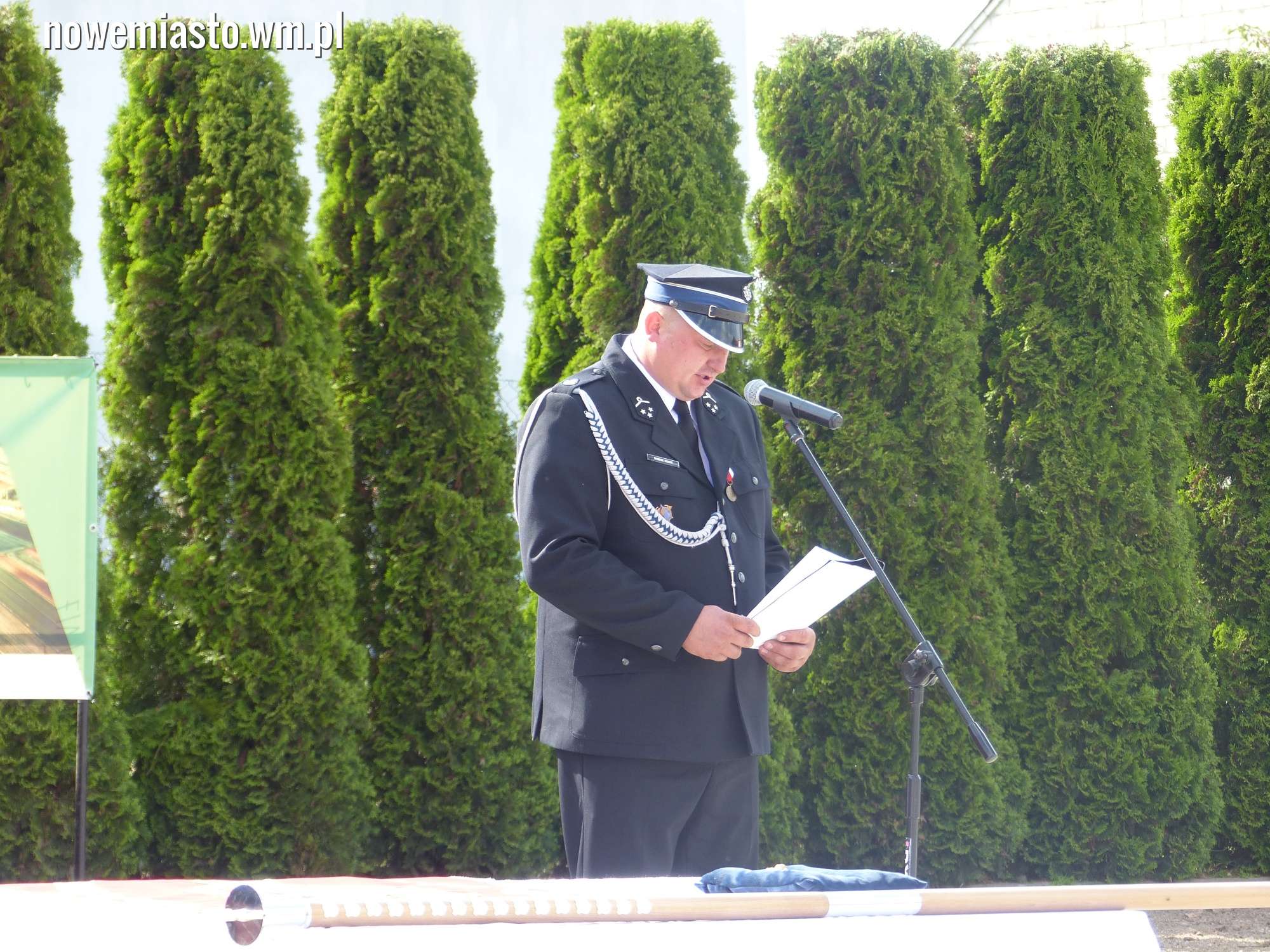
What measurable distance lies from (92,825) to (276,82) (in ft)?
8.14

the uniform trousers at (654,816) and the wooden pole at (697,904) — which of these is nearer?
the wooden pole at (697,904)

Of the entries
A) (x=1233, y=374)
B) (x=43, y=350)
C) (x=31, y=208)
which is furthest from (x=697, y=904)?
(x=1233, y=374)

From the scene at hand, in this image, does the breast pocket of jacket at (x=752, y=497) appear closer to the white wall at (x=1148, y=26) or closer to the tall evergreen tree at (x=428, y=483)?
the tall evergreen tree at (x=428, y=483)

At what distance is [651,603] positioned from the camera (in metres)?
2.56

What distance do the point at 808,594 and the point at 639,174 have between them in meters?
2.78

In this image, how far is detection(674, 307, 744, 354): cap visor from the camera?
2734 mm

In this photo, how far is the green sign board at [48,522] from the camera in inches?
123

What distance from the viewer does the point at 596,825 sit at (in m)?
2.62

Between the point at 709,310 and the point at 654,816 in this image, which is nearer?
the point at 654,816

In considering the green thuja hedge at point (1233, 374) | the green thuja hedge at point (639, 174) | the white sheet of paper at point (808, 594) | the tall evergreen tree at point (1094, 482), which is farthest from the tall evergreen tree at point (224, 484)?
the green thuja hedge at point (1233, 374)

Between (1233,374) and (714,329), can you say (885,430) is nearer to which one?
(1233,374)

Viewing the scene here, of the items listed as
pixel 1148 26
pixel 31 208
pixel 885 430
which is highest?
pixel 1148 26

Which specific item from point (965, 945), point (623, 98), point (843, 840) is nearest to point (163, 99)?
point (623, 98)

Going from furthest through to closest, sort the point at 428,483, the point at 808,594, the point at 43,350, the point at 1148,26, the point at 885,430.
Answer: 1. the point at 1148,26
2. the point at 885,430
3. the point at 428,483
4. the point at 43,350
5. the point at 808,594
